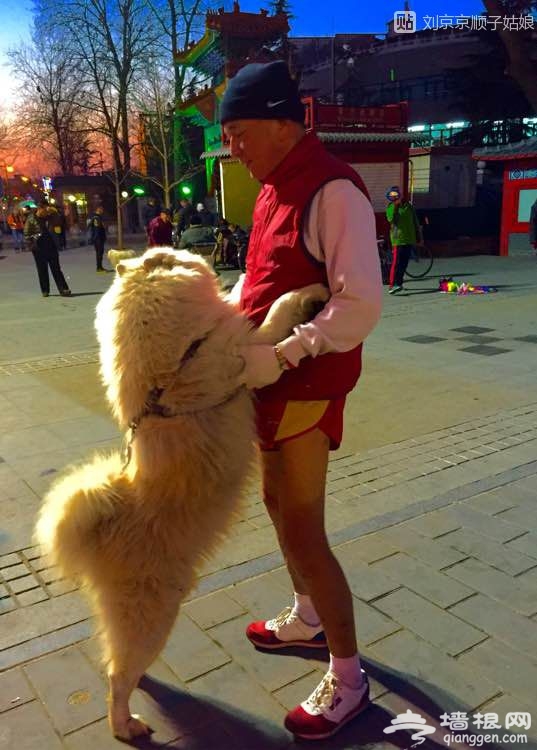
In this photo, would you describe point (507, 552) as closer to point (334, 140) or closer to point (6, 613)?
point (6, 613)

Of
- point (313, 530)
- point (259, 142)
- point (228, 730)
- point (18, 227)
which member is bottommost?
point (228, 730)

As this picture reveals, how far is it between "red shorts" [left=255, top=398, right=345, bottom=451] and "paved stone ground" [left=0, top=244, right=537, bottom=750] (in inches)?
17.8

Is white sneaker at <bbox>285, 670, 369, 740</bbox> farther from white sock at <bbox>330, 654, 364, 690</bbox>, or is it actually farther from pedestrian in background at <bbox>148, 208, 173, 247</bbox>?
pedestrian in background at <bbox>148, 208, 173, 247</bbox>

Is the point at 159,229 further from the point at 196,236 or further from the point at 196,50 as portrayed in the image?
the point at 196,50

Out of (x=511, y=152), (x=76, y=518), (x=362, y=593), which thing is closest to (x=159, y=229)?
(x=511, y=152)

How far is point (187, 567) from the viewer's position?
6.84ft

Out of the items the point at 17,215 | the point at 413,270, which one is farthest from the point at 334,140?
the point at 17,215

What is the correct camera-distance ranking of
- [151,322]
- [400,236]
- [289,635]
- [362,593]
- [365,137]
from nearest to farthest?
[151,322]
[289,635]
[362,593]
[400,236]
[365,137]

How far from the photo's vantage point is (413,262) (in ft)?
59.1

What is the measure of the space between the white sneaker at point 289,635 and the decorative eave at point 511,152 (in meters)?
18.8

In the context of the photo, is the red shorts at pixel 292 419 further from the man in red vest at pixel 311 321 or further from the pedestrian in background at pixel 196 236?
the pedestrian in background at pixel 196 236

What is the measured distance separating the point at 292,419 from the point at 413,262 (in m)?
16.9

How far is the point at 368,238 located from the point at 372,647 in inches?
67.3

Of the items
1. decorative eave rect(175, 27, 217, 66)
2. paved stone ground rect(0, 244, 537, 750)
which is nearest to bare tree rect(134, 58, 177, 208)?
decorative eave rect(175, 27, 217, 66)
